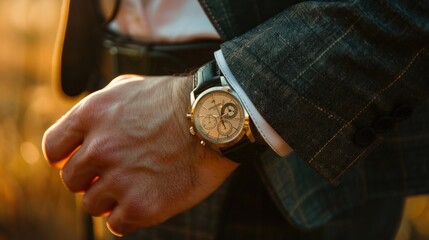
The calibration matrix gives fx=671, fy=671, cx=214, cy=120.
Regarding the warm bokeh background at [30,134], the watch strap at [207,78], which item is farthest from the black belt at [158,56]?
the warm bokeh background at [30,134]

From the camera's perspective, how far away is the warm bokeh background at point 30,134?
2791 millimetres

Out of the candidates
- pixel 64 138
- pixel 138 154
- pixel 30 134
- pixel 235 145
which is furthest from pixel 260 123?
pixel 30 134

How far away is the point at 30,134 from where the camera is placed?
113 inches

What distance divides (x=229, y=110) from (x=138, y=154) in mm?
136

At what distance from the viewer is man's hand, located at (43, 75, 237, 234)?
0.90 metres

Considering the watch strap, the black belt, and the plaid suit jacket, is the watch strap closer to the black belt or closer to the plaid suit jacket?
the plaid suit jacket

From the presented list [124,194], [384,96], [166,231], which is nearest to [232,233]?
[166,231]

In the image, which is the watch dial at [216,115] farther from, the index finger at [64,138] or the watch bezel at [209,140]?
the index finger at [64,138]

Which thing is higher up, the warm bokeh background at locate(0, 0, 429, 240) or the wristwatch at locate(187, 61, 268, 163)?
the wristwatch at locate(187, 61, 268, 163)

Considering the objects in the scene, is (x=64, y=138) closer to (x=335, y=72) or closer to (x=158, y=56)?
(x=158, y=56)

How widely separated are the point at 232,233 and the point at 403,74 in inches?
18.4

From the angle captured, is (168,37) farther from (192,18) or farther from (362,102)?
(362,102)

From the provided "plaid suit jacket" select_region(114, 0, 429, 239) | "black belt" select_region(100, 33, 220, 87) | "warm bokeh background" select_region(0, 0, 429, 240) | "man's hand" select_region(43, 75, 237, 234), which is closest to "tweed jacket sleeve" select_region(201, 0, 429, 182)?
"plaid suit jacket" select_region(114, 0, 429, 239)

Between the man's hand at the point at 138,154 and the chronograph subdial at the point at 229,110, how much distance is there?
5 cm
